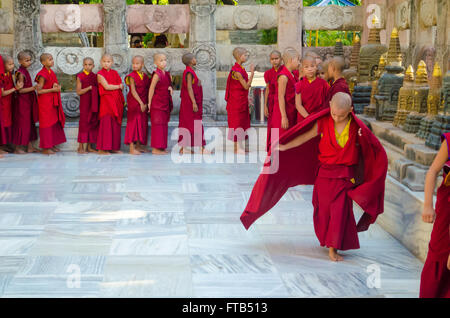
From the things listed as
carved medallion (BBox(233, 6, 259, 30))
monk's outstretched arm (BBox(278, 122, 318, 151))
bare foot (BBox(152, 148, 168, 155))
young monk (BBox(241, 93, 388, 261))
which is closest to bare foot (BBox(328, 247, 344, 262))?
young monk (BBox(241, 93, 388, 261))

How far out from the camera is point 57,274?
206 inches

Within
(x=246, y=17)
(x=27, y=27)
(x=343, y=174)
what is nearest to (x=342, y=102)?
(x=343, y=174)

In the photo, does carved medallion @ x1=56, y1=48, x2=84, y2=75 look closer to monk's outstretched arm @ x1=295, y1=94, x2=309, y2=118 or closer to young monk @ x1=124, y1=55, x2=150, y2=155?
young monk @ x1=124, y1=55, x2=150, y2=155

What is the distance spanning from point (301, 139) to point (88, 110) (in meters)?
5.94

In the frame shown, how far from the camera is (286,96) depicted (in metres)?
8.73

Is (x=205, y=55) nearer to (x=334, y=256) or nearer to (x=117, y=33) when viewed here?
(x=117, y=33)

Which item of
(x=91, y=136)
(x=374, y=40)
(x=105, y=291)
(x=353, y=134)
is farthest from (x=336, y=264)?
(x=91, y=136)

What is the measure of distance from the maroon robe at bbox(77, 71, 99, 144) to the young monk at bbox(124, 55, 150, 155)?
526 millimetres

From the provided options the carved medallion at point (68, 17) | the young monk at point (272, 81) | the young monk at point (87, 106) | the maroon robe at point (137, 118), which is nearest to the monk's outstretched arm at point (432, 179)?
the young monk at point (272, 81)

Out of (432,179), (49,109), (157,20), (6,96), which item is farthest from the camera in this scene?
(157,20)

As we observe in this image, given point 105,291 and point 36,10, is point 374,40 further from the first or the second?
point 105,291

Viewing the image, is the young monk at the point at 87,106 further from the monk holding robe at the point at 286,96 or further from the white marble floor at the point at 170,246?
the monk holding robe at the point at 286,96

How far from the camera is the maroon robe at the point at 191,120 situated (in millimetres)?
10883

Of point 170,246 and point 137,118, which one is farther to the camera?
point 137,118
